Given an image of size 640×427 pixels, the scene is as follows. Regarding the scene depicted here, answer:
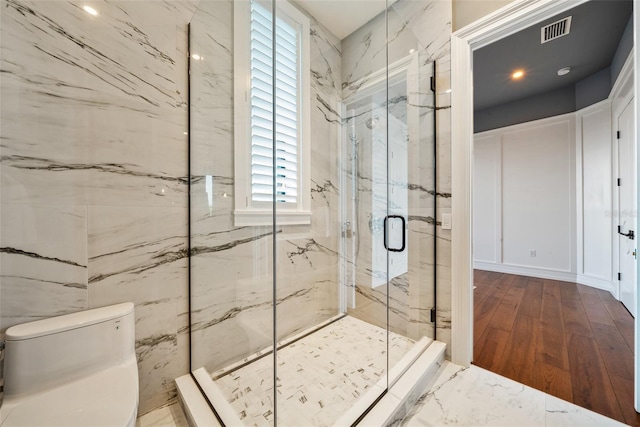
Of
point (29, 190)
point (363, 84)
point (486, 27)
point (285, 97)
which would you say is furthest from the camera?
point (363, 84)

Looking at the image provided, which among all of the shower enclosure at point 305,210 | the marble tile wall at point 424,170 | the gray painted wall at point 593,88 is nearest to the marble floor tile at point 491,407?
the shower enclosure at point 305,210

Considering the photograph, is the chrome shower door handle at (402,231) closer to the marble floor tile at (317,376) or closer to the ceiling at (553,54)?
the marble floor tile at (317,376)

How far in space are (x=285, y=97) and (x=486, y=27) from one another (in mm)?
1389

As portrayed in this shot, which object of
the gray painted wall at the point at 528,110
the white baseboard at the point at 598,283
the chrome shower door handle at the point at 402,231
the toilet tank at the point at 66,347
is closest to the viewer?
the toilet tank at the point at 66,347

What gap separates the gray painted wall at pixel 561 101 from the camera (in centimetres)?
280

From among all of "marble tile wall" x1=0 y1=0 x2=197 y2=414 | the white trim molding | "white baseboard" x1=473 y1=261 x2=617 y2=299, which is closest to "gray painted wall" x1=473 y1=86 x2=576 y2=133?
"white baseboard" x1=473 y1=261 x2=617 y2=299

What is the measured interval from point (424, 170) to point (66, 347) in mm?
2210

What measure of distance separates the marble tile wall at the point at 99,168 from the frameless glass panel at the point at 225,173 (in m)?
0.09

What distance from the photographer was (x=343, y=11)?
2.06 m

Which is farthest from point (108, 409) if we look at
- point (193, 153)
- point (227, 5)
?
point (227, 5)

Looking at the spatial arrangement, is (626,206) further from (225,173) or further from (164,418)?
(164,418)

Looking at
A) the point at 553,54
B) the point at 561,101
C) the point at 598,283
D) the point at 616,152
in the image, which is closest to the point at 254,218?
the point at 553,54

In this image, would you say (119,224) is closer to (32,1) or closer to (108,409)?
(108,409)

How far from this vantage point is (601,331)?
221cm
